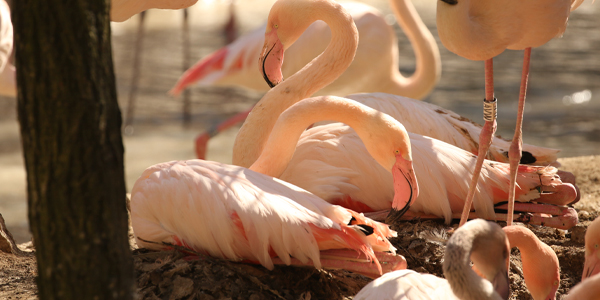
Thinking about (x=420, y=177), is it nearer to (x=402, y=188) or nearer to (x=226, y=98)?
(x=402, y=188)

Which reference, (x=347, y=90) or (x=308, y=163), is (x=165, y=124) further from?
(x=308, y=163)

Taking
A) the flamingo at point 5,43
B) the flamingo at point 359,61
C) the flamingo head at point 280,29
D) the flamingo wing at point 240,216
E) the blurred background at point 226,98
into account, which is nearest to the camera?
the flamingo wing at point 240,216

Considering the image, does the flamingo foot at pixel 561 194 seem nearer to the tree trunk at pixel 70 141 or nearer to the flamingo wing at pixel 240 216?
the flamingo wing at pixel 240 216

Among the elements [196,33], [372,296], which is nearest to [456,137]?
[372,296]

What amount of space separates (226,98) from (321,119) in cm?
681

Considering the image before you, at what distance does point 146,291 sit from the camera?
2.38m

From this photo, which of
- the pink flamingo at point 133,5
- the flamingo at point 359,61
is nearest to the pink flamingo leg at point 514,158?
the pink flamingo at point 133,5

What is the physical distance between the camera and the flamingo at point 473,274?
1.84 metres

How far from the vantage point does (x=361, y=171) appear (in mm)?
3090

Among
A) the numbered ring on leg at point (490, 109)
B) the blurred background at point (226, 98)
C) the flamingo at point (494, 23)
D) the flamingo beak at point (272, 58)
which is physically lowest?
the blurred background at point (226, 98)

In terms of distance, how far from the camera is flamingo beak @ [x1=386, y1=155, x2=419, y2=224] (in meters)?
2.65

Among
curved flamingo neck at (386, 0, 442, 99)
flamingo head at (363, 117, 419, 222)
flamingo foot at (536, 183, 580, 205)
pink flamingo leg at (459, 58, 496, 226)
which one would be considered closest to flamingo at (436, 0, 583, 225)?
pink flamingo leg at (459, 58, 496, 226)

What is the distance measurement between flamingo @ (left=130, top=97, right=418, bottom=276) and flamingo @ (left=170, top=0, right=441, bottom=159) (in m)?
2.38

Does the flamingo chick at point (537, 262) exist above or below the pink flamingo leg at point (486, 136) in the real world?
below
